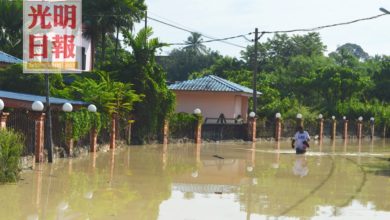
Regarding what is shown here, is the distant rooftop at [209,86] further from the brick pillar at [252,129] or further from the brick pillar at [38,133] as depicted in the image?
the brick pillar at [38,133]

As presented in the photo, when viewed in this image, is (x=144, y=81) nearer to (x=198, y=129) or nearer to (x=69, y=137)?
(x=198, y=129)

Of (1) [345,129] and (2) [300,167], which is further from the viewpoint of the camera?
(1) [345,129]

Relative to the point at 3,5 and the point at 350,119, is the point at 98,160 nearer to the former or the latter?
the point at 3,5

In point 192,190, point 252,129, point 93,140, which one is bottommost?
point 192,190

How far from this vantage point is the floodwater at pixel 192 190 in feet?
35.9

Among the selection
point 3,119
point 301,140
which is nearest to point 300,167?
point 301,140

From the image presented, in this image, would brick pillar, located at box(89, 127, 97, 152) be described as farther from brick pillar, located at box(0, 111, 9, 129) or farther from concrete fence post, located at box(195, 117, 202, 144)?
concrete fence post, located at box(195, 117, 202, 144)

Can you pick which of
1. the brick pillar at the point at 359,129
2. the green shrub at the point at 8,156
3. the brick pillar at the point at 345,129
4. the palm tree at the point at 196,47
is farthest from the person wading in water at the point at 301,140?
the palm tree at the point at 196,47

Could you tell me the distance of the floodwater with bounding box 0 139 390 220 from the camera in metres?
11.0

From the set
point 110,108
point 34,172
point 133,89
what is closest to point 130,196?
point 34,172

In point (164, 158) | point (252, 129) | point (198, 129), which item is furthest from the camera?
point (252, 129)

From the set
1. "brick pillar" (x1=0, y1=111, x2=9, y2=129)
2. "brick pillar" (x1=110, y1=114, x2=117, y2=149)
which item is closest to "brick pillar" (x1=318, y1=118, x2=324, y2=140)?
"brick pillar" (x1=110, y1=114, x2=117, y2=149)

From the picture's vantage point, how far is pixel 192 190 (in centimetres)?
A: 1410

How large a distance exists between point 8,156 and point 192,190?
426 centimetres
